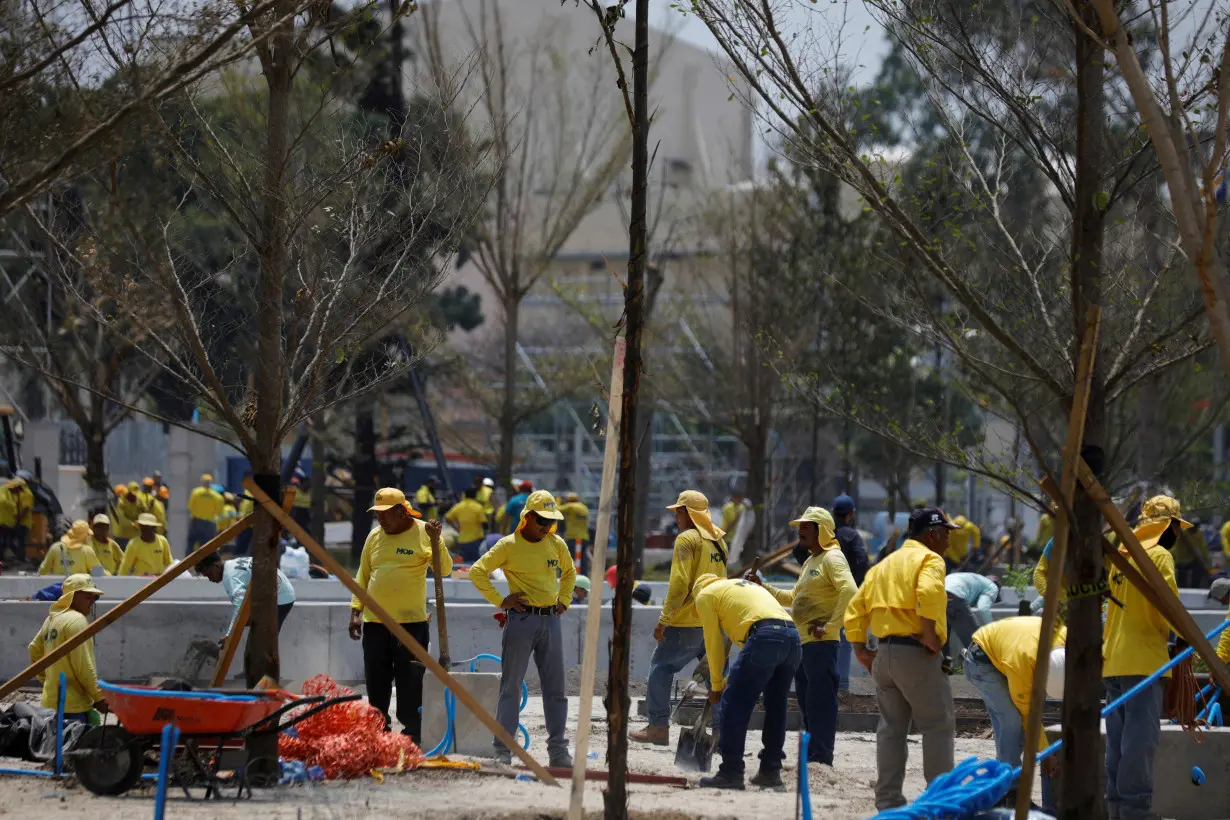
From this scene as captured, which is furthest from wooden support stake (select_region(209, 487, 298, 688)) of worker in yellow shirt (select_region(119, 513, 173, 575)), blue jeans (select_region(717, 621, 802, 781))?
worker in yellow shirt (select_region(119, 513, 173, 575))

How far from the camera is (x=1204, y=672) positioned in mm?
10219

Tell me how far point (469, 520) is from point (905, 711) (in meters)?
15.0

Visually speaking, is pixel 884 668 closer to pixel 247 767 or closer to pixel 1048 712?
pixel 247 767

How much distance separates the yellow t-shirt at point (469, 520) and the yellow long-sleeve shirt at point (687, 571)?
12.1 meters

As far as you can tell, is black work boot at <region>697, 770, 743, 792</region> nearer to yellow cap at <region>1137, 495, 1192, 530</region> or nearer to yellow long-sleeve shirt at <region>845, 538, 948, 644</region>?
yellow long-sleeve shirt at <region>845, 538, 948, 644</region>

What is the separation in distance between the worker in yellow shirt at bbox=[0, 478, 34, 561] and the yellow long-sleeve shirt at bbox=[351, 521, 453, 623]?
14.0 metres

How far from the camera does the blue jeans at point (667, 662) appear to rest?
10.7 meters

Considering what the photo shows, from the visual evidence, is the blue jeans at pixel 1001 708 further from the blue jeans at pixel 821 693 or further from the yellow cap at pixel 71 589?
the yellow cap at pixel 71 589

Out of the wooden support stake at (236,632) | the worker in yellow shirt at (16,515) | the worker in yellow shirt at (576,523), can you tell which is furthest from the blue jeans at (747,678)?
the worker in yellow shirt at (16,515)

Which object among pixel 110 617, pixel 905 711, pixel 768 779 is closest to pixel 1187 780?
pixel 905 711

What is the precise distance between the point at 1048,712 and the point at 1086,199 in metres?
5.95

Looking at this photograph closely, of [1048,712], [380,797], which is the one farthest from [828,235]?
[380,797]

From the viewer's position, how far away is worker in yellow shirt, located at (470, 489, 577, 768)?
9.63 m

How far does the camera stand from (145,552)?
54.4 ft
